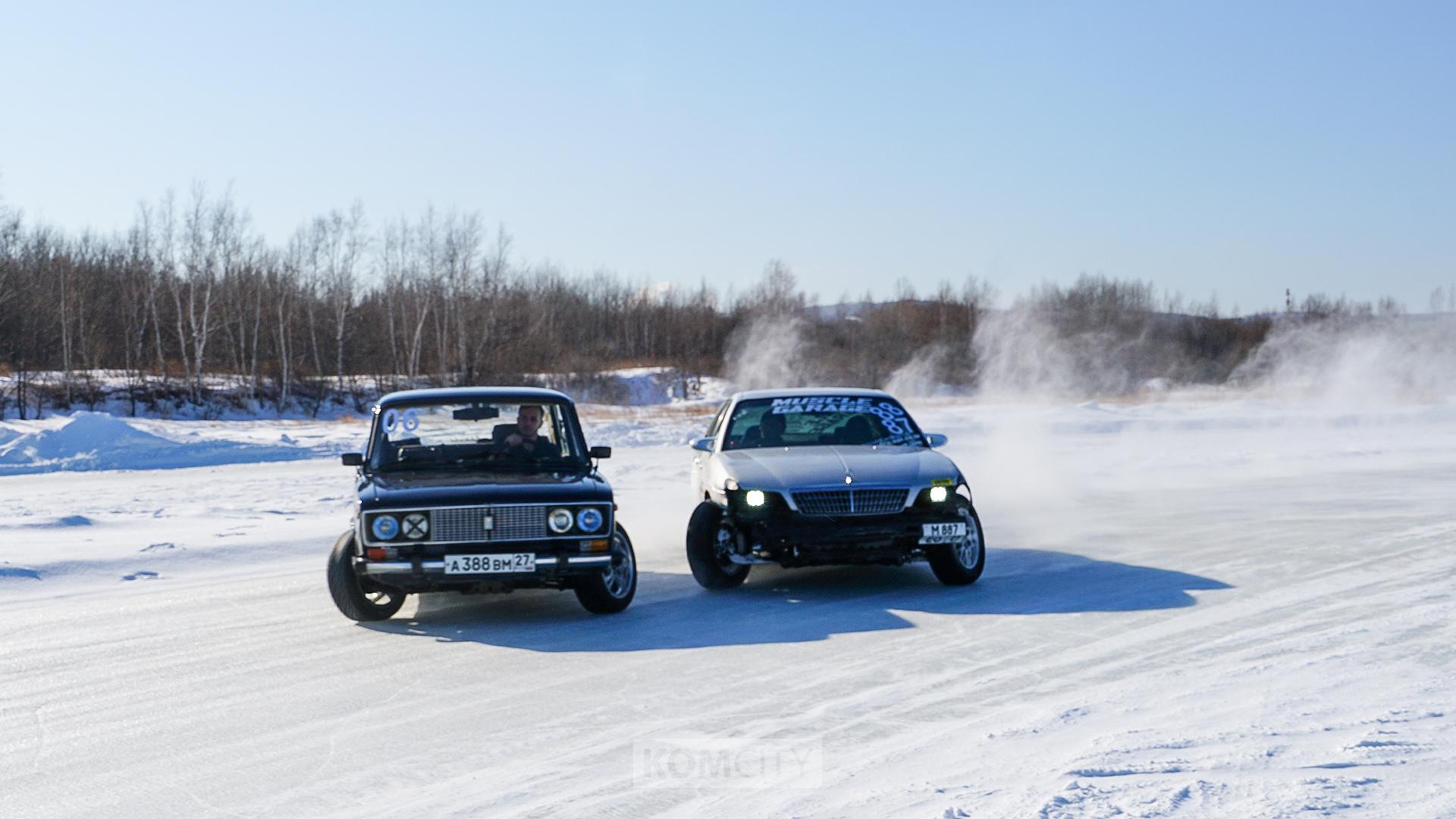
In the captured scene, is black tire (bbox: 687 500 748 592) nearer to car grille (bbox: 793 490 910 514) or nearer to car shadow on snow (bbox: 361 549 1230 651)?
car shadow on snow (bbox: 361 549 1230 651)

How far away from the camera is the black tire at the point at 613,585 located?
29.3ft

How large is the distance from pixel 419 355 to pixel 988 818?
6649cm

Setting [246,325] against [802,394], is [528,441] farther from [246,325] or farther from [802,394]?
[246,325]

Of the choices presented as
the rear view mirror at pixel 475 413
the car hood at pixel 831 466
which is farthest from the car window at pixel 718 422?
the rear view mirror at pixel 475 413

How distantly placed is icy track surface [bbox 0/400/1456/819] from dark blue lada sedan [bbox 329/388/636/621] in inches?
12.6

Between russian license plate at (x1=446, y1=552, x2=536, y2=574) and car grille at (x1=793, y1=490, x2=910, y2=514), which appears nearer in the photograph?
russian license plate at (x1=446, y1=552, x2=536, y2=574)

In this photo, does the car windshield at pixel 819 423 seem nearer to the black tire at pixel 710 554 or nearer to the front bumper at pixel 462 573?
the black tire at pixel 710 554

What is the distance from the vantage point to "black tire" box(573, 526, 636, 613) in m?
8.92

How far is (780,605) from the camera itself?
9.47m

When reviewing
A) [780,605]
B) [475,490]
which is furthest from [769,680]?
[475,490]

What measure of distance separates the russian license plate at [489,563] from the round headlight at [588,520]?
0.37 m

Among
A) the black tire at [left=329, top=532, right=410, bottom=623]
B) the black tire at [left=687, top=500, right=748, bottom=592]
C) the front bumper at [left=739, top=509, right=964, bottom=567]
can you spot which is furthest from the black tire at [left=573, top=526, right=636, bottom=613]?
the black tire at [left=329, top=532, right=410, bottom=623]

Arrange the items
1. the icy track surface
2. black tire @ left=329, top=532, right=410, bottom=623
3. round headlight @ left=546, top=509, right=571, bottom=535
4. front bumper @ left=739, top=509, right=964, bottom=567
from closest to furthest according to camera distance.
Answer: the icy track surface, round headlight @ left=546, top=509, right=571, bottom=535, black tire @ left=329, top=532, right=410, bottom=623, front bumper @ left=739, top=509, right=964, bottom=567

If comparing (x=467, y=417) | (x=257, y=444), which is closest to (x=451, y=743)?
(x=467, y=417)
